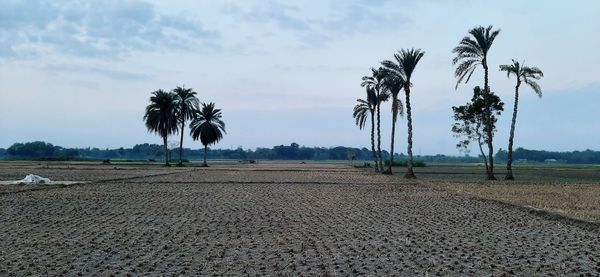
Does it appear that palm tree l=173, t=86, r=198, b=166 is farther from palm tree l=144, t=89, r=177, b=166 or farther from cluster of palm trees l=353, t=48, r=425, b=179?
cluster of palm trees l=353, t=48, r=425, b=179

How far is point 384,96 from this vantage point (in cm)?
6134

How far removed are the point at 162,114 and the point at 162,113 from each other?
0.14 meters

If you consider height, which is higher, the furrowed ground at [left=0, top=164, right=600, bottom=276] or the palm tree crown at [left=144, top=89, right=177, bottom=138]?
the palm tree crown at [left=144, top=89, right=177, bottom=138]

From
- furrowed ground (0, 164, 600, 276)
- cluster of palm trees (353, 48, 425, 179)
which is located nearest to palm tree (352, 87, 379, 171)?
cluster of palm trees (353, 48, 425, 179)

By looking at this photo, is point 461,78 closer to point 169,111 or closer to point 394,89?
point 394,89

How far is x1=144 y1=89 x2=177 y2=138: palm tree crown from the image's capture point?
269 ft

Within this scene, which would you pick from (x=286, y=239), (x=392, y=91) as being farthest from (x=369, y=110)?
(x=286, y=239)

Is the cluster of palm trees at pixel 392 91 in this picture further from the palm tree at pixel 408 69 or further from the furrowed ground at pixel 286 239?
the furrowed ground at pixel 286 239

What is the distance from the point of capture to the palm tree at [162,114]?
82.0m

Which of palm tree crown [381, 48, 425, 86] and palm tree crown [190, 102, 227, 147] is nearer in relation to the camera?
palm tree crown [381, 48, 425, 86]

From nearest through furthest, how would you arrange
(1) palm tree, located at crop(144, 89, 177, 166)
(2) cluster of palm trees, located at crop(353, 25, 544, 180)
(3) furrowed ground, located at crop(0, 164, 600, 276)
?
(3) furrowed ground, located at crop(0, 164, 600, 276) → (2) cluster of palm trees, located at crop(353, 25, 544, 180) → (1) palm tree, located at crop(144, 89, 177, 166)

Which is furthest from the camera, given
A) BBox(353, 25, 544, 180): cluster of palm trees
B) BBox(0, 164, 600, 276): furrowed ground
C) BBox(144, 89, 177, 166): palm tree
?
BBox(144, 89, 177, 166): palm tree

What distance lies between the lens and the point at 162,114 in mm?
82188

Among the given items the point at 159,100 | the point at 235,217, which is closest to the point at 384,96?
the point at 159,100
